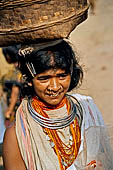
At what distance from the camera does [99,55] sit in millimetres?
9672

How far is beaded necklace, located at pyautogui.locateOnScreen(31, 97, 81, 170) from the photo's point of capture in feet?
8.20

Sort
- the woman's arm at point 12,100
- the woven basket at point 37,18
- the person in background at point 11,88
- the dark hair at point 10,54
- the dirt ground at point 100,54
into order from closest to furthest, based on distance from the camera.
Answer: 1. the woven basket at point 37,18
2. the dark hair at point 10,54
3. the person in background at point 11,88
4. the woman's arm at point 12,100
5. the dirt ground at point 100,54

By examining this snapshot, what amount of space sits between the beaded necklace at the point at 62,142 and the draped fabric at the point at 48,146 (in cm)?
3

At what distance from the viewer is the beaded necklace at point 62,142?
250cm

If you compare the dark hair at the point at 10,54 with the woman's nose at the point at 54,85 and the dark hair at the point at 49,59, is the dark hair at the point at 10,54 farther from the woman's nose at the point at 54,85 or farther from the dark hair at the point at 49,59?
the woman's nose at the point at 54,85

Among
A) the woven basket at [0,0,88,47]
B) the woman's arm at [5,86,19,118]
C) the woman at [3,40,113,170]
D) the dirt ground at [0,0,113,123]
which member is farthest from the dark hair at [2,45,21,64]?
the woven basket at [0,0,88,47]

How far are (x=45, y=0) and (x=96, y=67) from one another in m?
6.99

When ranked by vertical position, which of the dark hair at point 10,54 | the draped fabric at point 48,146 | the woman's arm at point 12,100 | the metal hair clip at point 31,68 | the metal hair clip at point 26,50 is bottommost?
the woman's arm at point 12,100

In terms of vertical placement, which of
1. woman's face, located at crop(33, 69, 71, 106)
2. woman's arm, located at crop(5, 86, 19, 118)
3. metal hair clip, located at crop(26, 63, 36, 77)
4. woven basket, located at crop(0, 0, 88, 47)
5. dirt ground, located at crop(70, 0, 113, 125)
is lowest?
dirt ground, located at crop(70, 0, 113, 125)

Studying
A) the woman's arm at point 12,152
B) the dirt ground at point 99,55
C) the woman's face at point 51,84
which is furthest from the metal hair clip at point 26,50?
the dirt ground at point 99,55

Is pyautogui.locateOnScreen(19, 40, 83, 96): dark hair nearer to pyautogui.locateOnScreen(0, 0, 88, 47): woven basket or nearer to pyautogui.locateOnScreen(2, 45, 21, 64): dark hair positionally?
pyautogui.locateOnScreen(0, 0, 88, 47): woven basket

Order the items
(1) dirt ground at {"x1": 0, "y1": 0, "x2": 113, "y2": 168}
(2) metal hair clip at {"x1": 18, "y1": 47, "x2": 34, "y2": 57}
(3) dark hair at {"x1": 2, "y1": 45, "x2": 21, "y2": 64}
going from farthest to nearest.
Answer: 1. (1) dirt ground at {"x1": 0, "y1": 0, "x2": 113, "y2": 168}
2. (3) dark hair at {"x1": 2, "y1": 45, "x2": 21, "y2": 64}
3. (2) metal hair clip at {"x1": 18, "y1": 47, "x2": 34, "y2": 57}

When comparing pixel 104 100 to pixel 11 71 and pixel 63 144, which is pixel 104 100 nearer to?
pixel 11 71

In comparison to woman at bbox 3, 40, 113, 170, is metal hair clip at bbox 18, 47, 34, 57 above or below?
above
